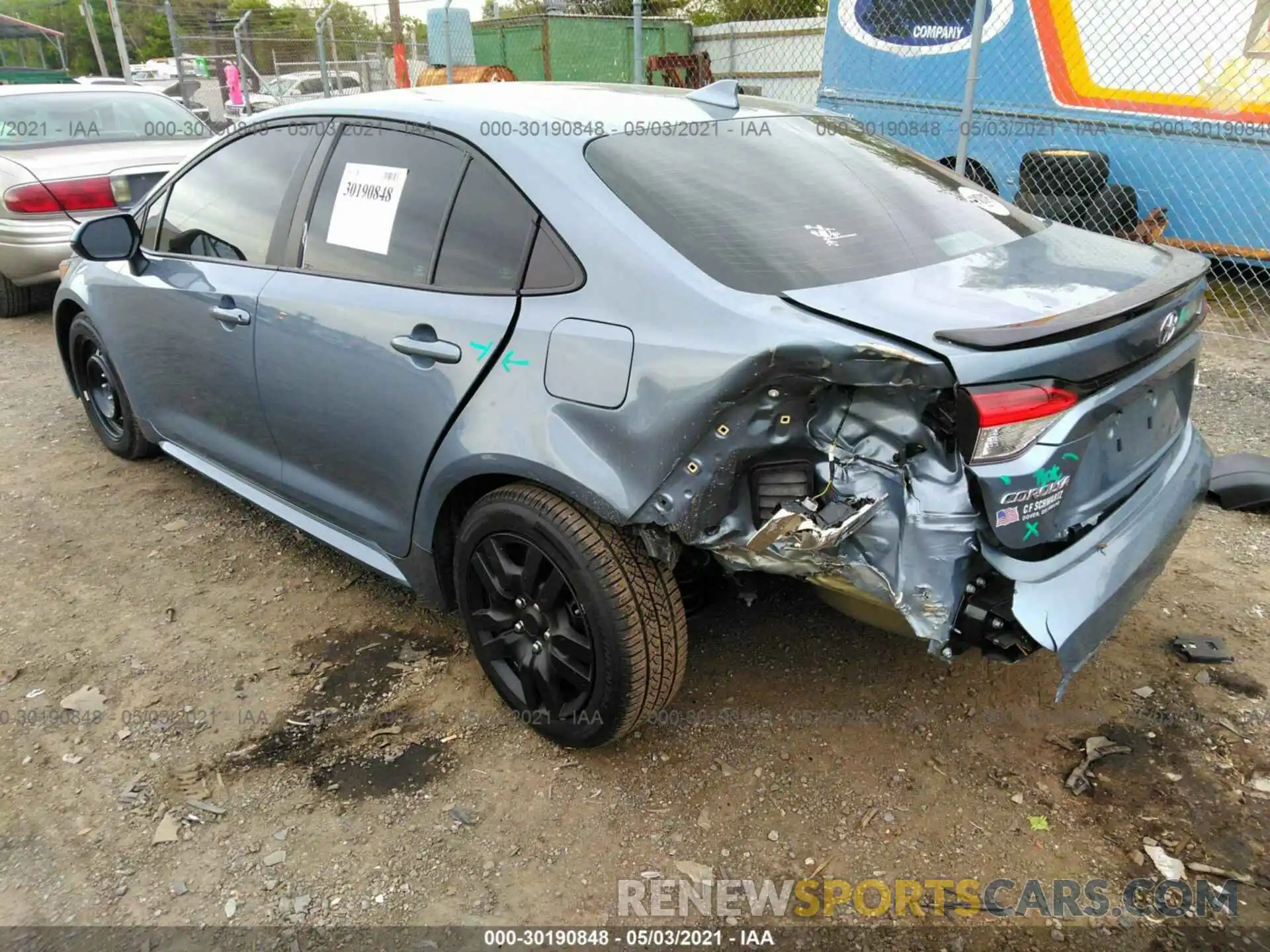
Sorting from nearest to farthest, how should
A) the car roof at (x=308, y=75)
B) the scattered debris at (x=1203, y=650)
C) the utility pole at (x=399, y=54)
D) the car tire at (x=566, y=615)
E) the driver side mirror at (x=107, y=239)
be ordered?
the car tire at (x=566, y=615) < the scattered debris at (x=1203, y=650) < the driver side mirror at (x=107, y=239) < the utility pole at (x=399, y=54) < the car roof at (x=308, y=75)

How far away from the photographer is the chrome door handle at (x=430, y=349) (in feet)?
7.75

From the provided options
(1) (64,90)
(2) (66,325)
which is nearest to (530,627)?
(2) (66,325)

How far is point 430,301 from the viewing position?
247 cm

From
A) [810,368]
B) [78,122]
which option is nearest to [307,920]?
[810,368]

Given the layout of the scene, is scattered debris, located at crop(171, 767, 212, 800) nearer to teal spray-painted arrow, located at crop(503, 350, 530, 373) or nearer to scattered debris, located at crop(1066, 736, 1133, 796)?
teal spray-painted arrow, located at crop(503, 350, 530, 373)

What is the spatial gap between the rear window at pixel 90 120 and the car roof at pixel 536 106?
5005mm

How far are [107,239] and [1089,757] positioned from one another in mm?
3876

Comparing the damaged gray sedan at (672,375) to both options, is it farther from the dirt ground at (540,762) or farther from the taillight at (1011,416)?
the dirt ground at (540,762)

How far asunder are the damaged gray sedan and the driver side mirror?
712 mm

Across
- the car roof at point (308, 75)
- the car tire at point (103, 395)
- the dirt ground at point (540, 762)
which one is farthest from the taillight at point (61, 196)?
the car roof at point (308, 75)

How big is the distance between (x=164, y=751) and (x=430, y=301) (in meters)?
1.51

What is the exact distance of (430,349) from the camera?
2.41m

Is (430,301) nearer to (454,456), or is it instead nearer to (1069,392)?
(454,456)

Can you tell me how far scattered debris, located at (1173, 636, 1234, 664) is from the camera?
2.78 m
